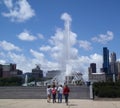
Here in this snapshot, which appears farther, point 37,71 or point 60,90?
point 37,71

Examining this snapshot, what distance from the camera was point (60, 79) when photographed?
84000 millimetres

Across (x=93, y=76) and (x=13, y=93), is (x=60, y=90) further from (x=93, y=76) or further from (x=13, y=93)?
(x=93, y=76)

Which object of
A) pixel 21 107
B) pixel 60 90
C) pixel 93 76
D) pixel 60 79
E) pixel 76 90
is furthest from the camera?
pixel 93 76

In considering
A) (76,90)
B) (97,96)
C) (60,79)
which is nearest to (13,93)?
(76,90)

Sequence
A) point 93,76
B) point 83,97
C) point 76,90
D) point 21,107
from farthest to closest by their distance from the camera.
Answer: point 93,76
point 76,90
point 83,97
point 21,107

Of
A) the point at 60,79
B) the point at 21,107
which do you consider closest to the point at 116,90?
the point at 21,107

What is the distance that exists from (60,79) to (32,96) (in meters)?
43.2

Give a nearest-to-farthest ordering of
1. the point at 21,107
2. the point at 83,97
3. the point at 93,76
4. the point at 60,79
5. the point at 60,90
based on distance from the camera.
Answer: the point at 21,107 → the point at 60,90 → the point at 83,97 → the point at 60,79 → the point at 93,76

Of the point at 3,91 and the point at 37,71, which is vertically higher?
the point at 37,71

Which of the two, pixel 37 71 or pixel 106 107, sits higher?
pixel 37 71

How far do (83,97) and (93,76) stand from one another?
139m

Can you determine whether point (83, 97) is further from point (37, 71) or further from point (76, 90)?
point (37, 71)

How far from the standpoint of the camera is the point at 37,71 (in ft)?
589

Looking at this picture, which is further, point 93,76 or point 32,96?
point 93,76
